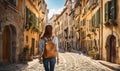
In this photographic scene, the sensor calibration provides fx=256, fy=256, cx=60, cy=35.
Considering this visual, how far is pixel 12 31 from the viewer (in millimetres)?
A: 19062

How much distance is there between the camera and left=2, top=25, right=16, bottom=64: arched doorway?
17891 mm

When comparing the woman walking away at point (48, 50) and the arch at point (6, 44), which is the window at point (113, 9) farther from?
the woman walking away at point (48, 50)

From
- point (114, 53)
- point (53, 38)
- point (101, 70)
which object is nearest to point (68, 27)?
point (114, 53)

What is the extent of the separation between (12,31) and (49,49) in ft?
42.1

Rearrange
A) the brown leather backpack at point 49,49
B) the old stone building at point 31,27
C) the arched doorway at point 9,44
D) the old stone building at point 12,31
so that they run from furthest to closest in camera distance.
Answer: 1. the old stone building at point 31,27
2. the arched doorway at point 9,44
3. the old stone building at point 12,31
4. the brown leather backpack at point 49,49

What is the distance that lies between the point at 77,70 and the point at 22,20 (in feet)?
26.8

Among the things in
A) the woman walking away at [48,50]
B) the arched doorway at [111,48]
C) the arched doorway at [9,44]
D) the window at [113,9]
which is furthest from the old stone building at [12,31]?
the woman walking away at [48,50]

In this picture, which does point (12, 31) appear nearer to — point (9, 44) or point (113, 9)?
point (9, 44)

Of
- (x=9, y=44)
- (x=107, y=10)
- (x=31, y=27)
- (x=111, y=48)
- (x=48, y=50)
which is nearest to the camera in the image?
(x=48, y=50)

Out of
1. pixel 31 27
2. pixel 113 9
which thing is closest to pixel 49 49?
pixel 113 9

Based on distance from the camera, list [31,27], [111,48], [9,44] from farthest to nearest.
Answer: [31,27] < [111,48] < [9,44]

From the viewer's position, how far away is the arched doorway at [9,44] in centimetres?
1789

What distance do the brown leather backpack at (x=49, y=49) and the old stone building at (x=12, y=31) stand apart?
9.65 meters

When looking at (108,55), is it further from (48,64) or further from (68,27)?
(68,27)
